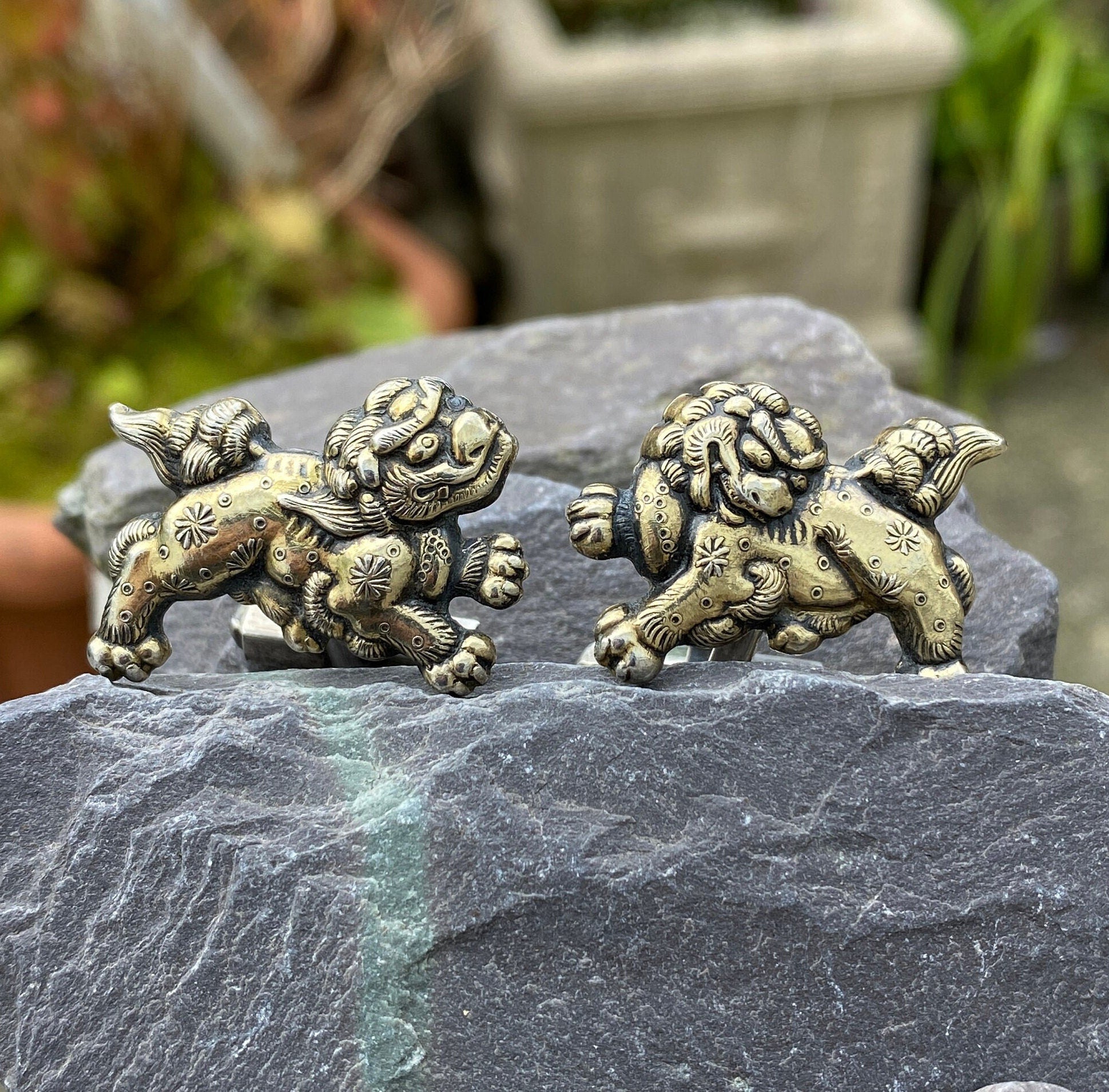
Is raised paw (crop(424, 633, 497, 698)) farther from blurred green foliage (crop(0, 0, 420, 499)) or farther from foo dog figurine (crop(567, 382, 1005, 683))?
blurred green foliage (crop(0, 0, 420, 499))

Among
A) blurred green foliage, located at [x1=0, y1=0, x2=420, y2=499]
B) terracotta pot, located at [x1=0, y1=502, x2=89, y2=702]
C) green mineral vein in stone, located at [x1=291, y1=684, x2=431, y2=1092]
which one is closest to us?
green mineral vein in stone, located at [x1=291, y1=684, x2=431, y2=1092]

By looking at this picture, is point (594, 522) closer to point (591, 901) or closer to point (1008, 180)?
point (591, 901)

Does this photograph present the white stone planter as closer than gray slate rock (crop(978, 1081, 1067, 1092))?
No

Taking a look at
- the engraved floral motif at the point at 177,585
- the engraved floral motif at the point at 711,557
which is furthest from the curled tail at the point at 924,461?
the engraved floral motif at the point at 177,585

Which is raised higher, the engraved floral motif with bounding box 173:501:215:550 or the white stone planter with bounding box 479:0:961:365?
the engraved floral motif with bounding box 173:501:215:550

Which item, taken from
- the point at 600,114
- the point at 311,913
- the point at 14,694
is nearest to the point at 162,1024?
the point at 311,913

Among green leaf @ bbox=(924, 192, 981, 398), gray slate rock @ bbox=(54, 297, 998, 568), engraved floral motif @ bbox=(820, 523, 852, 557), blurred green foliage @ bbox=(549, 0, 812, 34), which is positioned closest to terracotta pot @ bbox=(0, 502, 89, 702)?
gray slate rock @ bbox=(54, 297, 998, 568)

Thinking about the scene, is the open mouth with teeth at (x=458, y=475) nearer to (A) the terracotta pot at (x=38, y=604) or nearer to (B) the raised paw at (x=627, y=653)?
(B) the raised paw at (x=627, y=653)
